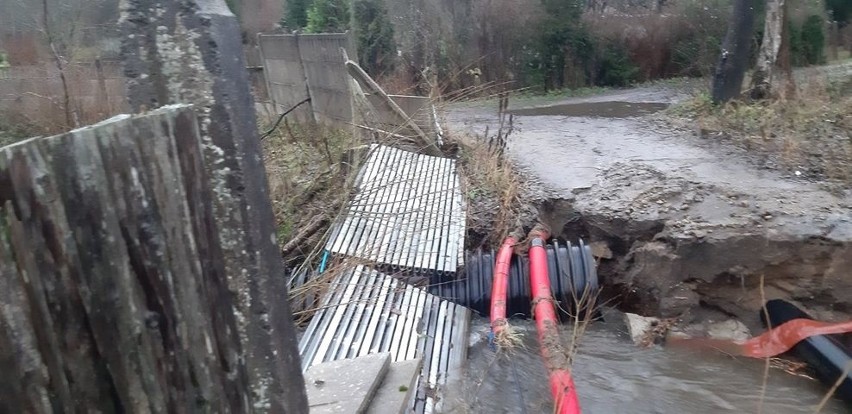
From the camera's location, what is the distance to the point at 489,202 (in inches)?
282

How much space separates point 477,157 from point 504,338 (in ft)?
11.6

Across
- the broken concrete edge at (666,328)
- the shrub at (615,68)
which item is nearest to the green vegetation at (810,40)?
the shrub at (615,68)

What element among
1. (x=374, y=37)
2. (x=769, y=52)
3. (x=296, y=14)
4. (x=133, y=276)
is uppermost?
(x=296, y=14)

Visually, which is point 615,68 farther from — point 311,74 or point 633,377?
point 633,377

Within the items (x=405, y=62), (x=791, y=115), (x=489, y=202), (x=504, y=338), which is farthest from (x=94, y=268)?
(x=405, y=62)

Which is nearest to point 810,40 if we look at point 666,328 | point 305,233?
point 666,328

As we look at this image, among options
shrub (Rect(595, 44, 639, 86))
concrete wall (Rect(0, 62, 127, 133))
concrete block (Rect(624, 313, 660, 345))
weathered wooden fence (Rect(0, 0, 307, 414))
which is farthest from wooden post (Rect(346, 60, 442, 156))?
shrub (Rect(595, 44, 639, 86))

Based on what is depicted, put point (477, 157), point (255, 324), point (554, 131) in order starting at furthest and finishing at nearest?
point (554, 131), point (477, 157), point (255, 324)

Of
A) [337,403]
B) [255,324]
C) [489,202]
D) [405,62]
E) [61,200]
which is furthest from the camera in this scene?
[405,62]

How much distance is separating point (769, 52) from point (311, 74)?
6.74m

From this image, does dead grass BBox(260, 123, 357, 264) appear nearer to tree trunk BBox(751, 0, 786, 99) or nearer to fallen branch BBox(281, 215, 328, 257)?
fallen branch BBox(281, 215, 328, 257)

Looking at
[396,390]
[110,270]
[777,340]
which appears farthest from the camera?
[777,340]

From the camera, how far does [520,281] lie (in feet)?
20.1

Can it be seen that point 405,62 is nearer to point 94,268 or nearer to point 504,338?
point 504,338
